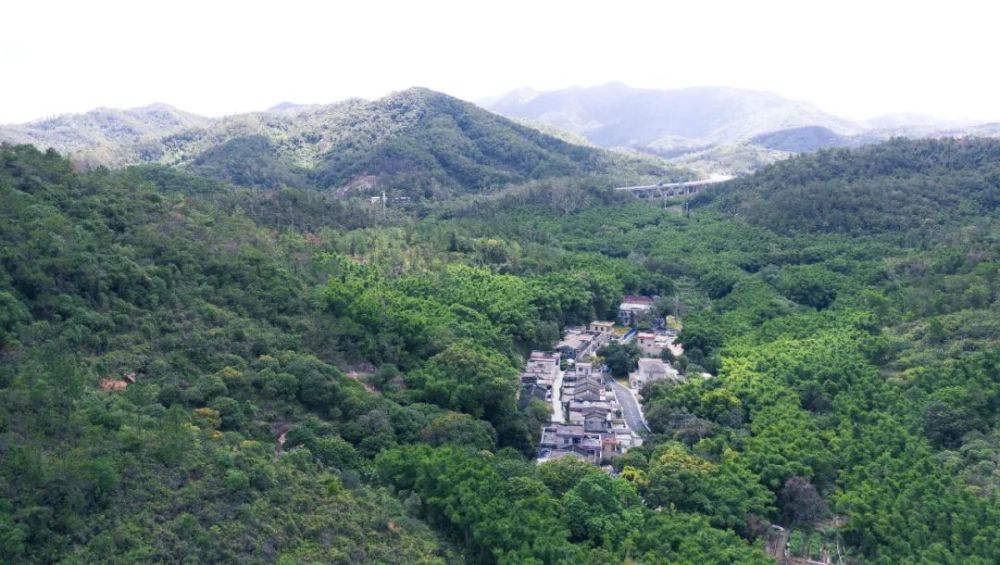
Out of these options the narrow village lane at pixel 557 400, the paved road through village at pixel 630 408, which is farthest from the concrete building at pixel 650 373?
the narrow village lane at pixel 557 400

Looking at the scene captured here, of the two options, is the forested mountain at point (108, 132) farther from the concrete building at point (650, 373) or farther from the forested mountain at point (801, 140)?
the forested mountain at point (801, 140)

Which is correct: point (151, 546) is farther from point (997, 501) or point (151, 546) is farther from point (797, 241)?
point (797, 241)

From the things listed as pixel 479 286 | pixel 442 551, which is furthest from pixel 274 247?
pixel 442 551

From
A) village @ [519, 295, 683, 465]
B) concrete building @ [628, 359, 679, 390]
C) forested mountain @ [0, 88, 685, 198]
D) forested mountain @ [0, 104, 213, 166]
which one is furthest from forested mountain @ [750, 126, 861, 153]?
concrete building @ [628, 359, 679, 390]

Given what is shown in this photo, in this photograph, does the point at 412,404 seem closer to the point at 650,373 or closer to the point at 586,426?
the point at 586,426

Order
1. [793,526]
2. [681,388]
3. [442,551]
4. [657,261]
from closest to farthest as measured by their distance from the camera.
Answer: [442,551]
[793,526]
[681,388]
[657,261]

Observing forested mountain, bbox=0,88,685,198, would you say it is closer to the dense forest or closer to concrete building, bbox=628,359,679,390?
the dense forest

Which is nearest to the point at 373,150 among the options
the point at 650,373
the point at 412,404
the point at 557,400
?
the point at 650,373
